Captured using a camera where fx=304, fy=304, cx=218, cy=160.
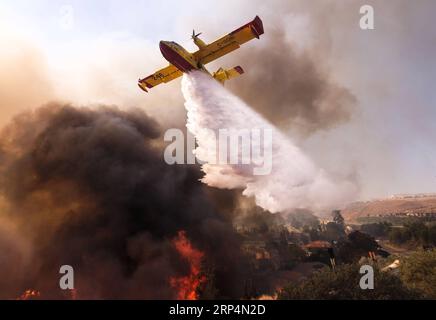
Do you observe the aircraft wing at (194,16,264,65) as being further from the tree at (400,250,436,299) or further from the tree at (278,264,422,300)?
the tree at (400,250,436,299)

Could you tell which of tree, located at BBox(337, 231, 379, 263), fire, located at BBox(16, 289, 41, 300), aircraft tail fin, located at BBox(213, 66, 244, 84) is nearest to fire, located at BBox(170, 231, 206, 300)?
fire, located at BBox(16, 289, 41, 300)

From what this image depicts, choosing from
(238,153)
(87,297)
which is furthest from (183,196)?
(87,297)

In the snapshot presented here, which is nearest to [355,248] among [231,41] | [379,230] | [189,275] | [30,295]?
[189,275]

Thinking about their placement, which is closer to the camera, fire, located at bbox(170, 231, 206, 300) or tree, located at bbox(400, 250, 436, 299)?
fire, located at bbox(170, 231, 206, 300)

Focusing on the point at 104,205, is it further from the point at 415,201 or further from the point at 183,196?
the point at 415,201

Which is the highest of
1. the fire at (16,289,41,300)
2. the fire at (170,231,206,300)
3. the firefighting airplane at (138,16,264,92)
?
the firefighting airplane at (138,16,264,92)

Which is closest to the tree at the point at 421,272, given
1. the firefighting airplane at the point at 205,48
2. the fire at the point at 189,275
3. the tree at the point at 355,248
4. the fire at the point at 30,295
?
the tree at the point at 355,248

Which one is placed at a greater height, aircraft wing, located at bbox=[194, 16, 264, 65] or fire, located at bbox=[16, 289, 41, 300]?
aircraft wing, located at bbox=[194, 16, 264, 65]
